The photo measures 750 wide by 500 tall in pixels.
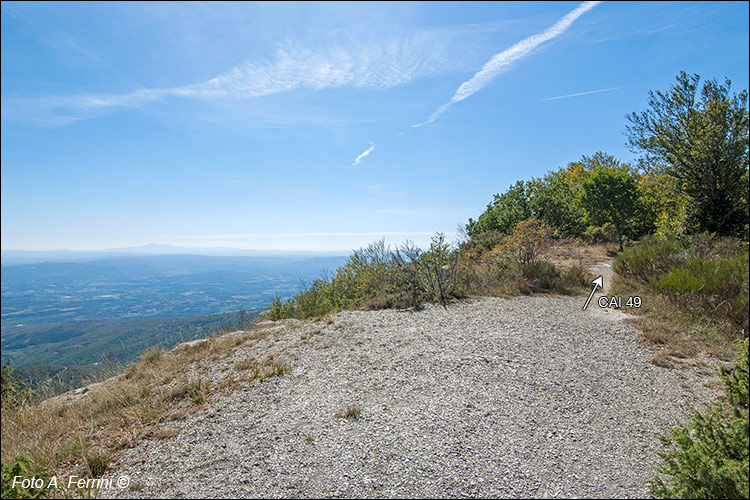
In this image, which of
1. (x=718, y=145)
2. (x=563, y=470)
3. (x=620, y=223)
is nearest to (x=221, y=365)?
(x=563, y=470)

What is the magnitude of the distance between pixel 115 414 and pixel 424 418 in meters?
4.20

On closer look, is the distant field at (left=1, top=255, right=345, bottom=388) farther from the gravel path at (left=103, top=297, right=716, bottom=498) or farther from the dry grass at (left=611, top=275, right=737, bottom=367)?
the dry grass at (left=611, top=275, right=737, bottom=367)

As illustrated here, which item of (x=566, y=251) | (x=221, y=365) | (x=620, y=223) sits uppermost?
(x=620, y=223)

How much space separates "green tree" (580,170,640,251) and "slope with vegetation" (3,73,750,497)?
0.06 meters

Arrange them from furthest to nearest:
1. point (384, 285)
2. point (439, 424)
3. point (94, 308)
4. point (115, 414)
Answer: point (94, 308) → point (384, 285) → point (115, 414) → point (439, 424)

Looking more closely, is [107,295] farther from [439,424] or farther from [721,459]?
[721,459]

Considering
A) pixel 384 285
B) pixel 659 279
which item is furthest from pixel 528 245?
pixel 384 285

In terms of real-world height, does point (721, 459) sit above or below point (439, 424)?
above

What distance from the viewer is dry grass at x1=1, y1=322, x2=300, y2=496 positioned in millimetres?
3258

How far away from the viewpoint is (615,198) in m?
18.9

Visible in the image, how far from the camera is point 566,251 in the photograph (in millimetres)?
15047

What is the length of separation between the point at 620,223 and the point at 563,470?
21.3 m

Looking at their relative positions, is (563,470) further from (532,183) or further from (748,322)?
(532,183)

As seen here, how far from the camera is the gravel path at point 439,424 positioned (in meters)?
2.77
